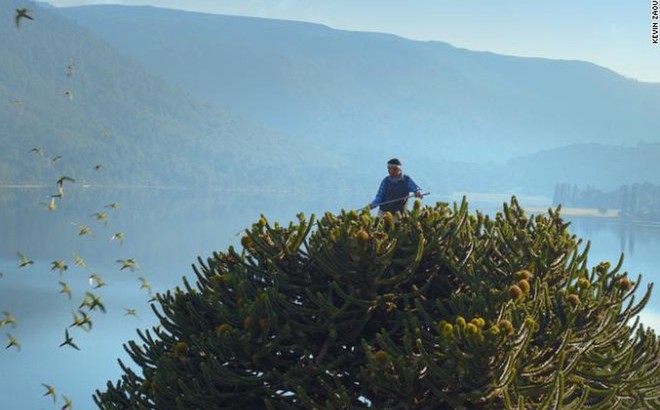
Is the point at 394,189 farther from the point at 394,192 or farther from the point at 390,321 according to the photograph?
the point at 390,321

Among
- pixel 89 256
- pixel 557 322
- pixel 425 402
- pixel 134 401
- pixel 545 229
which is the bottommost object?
pixel 89 256

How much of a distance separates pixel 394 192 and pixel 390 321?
4407 mm

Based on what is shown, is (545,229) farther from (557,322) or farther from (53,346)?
(53,346)

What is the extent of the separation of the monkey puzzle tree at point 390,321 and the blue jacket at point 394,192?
2575mm

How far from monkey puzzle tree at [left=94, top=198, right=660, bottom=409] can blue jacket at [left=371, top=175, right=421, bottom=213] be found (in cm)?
257

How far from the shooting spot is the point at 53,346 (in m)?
110

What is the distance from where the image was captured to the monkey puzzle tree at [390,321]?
36.2ft

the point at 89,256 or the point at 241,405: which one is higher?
the point at 241,405

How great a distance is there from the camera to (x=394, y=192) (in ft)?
53.4

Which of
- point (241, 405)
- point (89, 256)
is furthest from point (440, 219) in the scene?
point (89, 256)

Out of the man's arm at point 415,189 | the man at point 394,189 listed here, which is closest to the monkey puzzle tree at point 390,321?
the man's arm at point 415,189

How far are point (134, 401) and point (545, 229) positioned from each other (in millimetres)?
6222

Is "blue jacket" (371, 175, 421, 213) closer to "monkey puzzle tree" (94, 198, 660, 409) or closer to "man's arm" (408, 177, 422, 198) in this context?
"man's arm" (408, 177, 422, 198)

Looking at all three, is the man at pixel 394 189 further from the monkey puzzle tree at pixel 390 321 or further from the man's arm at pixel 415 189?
the monkey puzzle tree at pixel 390 321
